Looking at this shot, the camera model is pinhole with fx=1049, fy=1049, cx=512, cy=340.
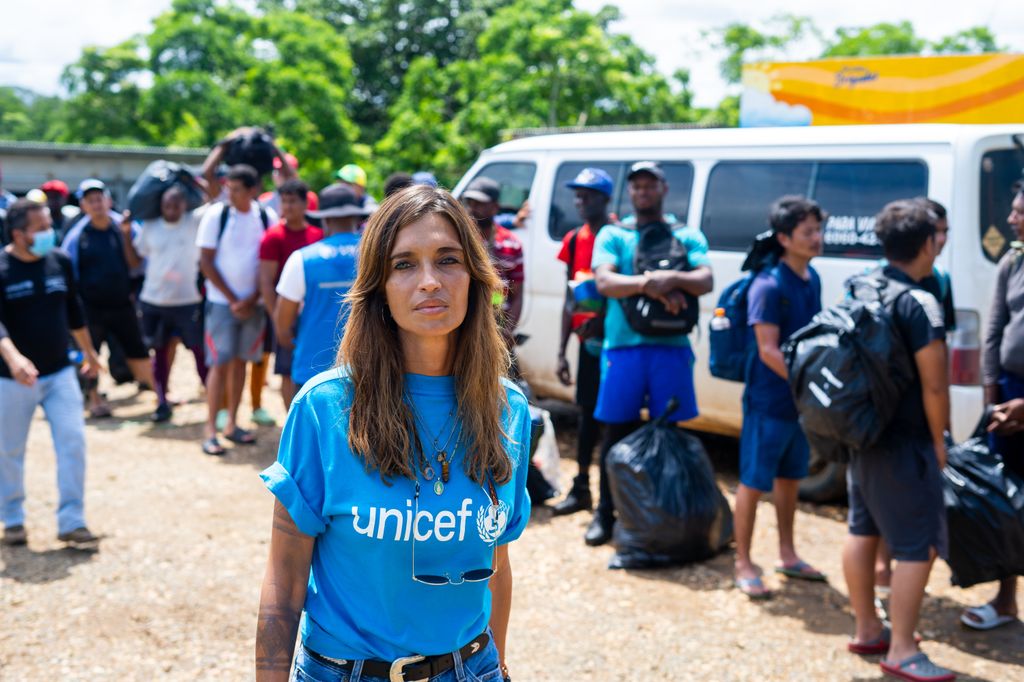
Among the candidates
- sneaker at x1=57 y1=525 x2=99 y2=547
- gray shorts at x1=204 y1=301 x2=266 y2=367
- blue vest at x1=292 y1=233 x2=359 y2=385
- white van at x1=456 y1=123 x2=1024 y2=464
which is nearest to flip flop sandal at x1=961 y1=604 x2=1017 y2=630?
white van at x1=456 y1=123 x2=1024 y2=464

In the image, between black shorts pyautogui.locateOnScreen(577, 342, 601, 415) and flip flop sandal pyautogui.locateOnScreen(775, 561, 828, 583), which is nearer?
flip flop sandal pyautogui.locateOnScreen(775, 561, 828, 583)

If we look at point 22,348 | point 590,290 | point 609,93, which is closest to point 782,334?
point 590,290

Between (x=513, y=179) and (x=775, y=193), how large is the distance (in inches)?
88.5

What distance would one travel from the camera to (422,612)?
2045mm

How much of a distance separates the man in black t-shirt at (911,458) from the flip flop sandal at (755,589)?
0.88 m

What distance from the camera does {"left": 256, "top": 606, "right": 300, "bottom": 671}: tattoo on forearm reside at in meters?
1.98

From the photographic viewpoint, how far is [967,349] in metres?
5.22

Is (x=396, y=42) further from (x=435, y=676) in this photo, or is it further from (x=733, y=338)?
(x=435, y=676)

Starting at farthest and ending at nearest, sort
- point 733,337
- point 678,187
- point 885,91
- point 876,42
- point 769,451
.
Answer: point 876,42
point 885,91
point 678,187
point 733,337
point 769,451

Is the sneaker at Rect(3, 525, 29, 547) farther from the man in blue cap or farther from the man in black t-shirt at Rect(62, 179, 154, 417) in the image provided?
the man in black t-shirt at Rect(62, 179, 154, 417)

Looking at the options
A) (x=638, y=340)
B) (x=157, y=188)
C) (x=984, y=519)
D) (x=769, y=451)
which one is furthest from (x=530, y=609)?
(x=157, y=188)

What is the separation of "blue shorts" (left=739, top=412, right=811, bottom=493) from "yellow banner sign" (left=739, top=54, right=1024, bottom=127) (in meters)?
2.84

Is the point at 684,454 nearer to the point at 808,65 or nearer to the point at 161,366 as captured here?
the point at 808,65

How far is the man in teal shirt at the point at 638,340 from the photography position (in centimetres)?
541
